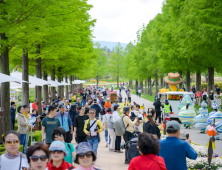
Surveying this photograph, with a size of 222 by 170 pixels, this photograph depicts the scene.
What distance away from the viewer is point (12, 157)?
13.1ft

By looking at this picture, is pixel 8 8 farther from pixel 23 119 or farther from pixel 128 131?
pixel 128 131

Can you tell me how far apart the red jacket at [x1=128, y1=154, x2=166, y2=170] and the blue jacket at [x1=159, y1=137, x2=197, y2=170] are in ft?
2.47

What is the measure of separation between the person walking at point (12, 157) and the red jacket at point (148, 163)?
1.50 m

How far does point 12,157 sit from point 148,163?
6.11ft

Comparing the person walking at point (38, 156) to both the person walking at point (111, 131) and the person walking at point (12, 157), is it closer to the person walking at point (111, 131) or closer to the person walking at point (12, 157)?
the person walking at point (12, 157)

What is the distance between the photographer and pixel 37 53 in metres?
16.5

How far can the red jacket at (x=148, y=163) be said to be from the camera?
3646 millimetres

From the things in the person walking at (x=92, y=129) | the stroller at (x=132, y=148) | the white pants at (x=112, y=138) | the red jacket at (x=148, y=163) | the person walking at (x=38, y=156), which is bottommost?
the white pants at (x=112, y=138)

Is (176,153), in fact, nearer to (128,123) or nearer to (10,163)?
(10,163)

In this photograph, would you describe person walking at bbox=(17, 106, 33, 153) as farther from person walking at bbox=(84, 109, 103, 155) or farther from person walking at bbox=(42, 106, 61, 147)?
person walking at bbox=(84, 109, 103, 155)

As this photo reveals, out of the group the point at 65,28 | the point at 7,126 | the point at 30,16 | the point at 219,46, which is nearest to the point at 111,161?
the point at 7,126

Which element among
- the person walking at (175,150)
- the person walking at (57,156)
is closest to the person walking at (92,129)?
the person walking at (175,150)

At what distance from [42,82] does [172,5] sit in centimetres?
1498

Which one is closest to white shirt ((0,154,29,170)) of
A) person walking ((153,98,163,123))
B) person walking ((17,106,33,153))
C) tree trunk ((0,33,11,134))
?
person walking ((17,106,33,153))
